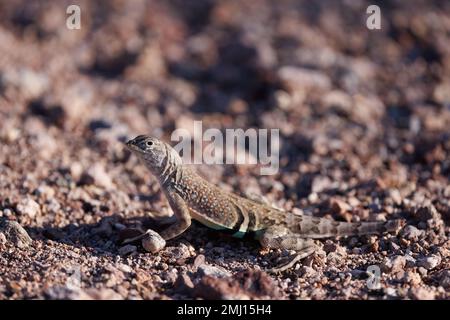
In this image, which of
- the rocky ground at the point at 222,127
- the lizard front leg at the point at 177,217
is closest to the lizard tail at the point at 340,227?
the rocky ground at the point at 222,127

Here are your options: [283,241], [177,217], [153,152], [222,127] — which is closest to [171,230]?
[177,217]

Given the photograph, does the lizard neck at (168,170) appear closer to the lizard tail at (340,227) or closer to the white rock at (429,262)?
the lizard tail at (340,227)

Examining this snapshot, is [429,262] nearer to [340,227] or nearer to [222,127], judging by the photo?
[340,227]

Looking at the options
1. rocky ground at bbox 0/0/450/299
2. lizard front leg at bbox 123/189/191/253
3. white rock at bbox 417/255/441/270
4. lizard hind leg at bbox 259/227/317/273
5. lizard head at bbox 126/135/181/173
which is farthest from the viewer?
lizard head at bbox 126/135/181/173

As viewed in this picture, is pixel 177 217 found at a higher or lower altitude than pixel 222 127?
lower

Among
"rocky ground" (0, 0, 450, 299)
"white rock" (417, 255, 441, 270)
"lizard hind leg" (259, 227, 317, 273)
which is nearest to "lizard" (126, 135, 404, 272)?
"lizard hind leg" (259, 227, 317, 273)

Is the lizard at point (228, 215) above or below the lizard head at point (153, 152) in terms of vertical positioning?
below

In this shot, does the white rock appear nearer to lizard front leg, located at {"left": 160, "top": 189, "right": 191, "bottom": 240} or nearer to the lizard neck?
lizard front leg, located at {"left": 160, "top": 189, "right": 191, "bottom": 240}

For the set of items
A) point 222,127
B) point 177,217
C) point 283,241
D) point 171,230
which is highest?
point 222,127
